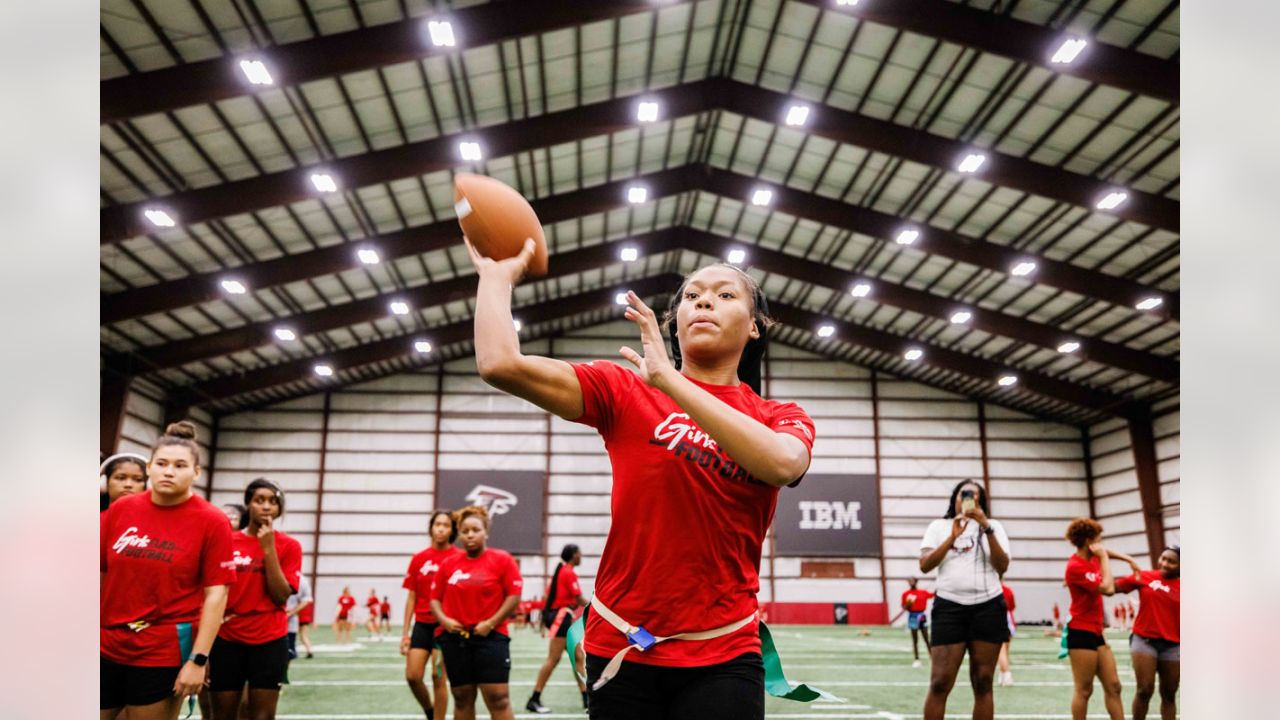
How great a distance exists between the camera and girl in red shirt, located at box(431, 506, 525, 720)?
24.5ft

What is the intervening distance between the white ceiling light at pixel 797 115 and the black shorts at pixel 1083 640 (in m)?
14.5

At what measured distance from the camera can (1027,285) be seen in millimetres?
28719

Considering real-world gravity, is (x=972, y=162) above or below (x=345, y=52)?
below

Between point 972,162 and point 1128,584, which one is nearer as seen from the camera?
point 1128,584

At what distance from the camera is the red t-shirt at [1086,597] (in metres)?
8.08

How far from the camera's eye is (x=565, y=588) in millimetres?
12406

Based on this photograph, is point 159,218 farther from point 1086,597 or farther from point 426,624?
point 1086,597

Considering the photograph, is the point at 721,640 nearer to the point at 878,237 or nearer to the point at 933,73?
the point at 933,73

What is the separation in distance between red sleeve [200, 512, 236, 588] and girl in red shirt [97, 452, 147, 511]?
48.4 inches

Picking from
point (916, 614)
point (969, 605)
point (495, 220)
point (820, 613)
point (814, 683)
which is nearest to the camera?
point (495, 220)

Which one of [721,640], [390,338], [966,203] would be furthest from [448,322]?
[721,640]

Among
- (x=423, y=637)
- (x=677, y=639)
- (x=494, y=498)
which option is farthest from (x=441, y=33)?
(x=494, y=498)

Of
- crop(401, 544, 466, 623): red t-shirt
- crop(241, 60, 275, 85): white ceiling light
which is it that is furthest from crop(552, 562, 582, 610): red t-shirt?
crop(241, 60, 275, 85): white ceiling light

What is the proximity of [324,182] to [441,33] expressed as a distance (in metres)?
5.41
